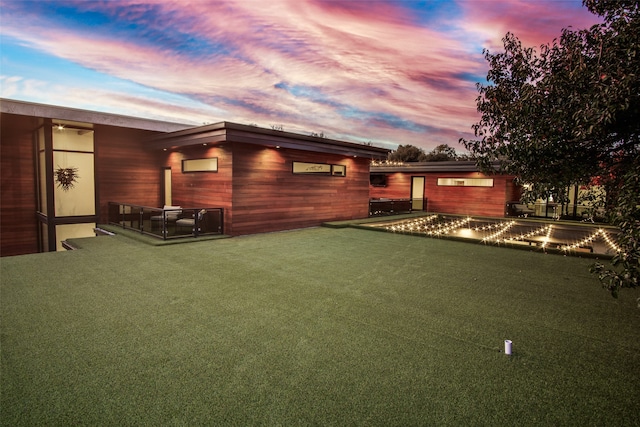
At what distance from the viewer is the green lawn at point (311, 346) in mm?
2057

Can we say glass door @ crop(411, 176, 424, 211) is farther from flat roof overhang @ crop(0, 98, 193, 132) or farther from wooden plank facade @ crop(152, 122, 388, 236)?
flat roof overhang @ crop(0, 98, 193, 132)

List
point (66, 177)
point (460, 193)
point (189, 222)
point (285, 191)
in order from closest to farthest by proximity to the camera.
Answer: point (189, 222) < point (66, 177) < point (285, 191) < point (460, 193)

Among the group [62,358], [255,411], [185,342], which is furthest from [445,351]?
[62,358]

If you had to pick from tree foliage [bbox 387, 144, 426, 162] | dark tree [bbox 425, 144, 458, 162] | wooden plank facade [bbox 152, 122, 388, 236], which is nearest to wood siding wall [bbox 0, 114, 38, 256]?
wooden plank facade [bbox 152, 122, 388, 236]

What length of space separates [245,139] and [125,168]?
5.20 meters

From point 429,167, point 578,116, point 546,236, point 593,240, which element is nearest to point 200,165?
point 578,116

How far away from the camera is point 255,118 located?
19.6 meters

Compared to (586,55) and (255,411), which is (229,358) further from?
(586,55)

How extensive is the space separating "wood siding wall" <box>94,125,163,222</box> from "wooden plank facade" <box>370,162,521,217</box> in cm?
1233

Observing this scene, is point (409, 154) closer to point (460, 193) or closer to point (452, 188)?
point (452, 188)

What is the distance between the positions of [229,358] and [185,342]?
54cm

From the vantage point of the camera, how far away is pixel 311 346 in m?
2.88

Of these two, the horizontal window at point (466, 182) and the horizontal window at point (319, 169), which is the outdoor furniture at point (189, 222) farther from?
the horizontal window at point (466, 182)

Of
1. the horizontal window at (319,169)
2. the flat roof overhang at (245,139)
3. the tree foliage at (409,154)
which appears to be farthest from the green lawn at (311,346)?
the tree foliage at (409,154)
